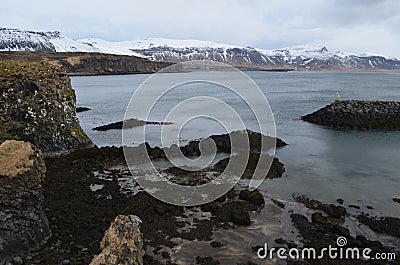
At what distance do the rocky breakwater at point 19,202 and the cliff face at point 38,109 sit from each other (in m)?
11.1

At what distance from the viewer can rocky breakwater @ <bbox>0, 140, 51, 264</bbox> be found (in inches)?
445

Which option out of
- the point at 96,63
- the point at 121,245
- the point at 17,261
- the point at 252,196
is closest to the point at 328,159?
the point at 252,196

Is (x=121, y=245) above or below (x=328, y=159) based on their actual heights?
above

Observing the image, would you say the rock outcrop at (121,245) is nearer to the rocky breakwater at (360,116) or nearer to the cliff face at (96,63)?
the rocky breakwater at (360,116)

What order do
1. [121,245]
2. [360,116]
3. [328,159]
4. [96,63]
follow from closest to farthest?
[121,245] → [328,159] → [360,116] → [96,63]

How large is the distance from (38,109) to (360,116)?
3214cm

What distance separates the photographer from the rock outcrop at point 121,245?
8.81m

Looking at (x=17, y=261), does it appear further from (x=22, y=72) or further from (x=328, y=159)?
(x=328, y=159)

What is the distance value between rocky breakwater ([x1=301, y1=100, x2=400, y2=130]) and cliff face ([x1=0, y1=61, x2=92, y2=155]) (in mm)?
26132

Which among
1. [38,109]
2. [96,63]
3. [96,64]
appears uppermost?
[96,63]

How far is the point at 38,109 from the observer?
77.0 feet

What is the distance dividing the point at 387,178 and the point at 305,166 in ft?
15.4

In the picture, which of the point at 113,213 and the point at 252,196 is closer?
the point at 113,213

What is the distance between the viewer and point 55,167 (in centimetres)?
2112
